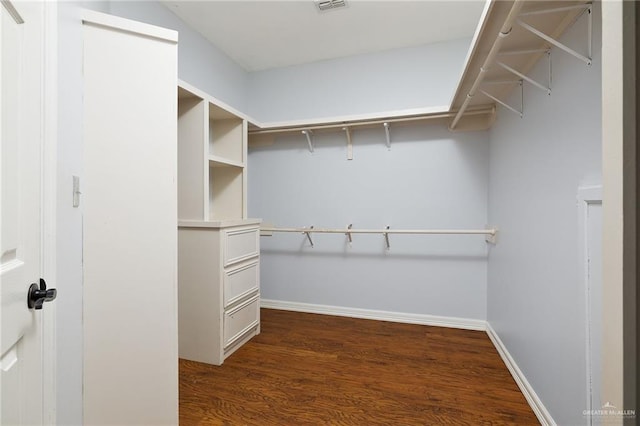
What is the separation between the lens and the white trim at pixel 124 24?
1151 millimetres

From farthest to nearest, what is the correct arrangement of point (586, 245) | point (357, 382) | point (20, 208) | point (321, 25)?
point (321, 25), point (357, 382), point (586, 245), point (20, 208)

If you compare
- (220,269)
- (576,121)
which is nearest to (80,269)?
(220,269)

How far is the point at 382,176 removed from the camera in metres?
2.76

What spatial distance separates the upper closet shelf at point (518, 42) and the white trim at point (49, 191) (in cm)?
156

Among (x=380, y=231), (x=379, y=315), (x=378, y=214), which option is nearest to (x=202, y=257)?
(x=380, y=231)

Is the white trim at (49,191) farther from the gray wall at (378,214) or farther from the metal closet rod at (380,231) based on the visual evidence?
the gray wall at (378,214)

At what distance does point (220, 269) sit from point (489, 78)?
2172mm

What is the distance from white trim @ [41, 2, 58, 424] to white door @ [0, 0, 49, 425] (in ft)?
0.09

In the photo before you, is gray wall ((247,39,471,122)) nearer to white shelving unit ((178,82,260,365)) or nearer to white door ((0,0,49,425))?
white shelving unit ((178,82,260,365))

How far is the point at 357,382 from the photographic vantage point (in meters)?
1.77

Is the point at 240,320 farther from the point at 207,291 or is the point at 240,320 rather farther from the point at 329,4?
the point at 329,4

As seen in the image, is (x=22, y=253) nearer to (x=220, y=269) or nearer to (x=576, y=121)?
(x=220, y=269)

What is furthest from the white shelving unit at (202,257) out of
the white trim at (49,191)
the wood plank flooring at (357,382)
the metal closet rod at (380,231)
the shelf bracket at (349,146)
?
the shelf bracket at (349,146)

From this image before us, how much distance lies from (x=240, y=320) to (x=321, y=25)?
8.27 feet
